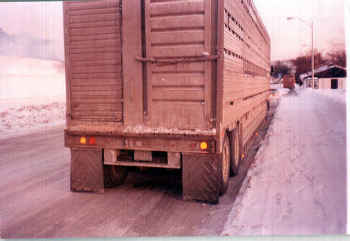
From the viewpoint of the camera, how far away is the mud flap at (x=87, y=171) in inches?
209

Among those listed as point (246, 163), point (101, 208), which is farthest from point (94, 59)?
point (246, 163)

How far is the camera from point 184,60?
469 cm

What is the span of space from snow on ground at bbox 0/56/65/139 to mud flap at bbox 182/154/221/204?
288 centimetres

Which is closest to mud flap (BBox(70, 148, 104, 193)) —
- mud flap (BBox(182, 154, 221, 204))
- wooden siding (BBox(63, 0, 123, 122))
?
wooden siding (BBox(63, 0, 123, 122))

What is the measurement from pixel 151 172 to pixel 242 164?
89.1 inches

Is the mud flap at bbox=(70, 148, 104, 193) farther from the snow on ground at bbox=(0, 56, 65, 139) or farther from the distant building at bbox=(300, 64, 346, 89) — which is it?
the distant building at bbox=(300, 64, 346, 89)

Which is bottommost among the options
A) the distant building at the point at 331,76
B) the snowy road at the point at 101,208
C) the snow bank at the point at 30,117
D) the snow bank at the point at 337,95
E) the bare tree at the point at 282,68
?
the snowy road at the point at 101,208

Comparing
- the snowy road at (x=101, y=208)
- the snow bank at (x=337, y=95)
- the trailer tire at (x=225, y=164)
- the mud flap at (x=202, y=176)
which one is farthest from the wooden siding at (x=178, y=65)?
the snow bank at (x=337, y=95)

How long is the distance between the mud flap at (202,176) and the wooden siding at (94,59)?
128 cm

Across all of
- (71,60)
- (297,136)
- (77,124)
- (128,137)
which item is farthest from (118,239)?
(297,136)

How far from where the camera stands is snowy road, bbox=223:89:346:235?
13.7 ft

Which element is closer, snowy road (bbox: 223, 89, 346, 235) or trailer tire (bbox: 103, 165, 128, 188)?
snowy road (bbox: 223, 89, 346, 235)

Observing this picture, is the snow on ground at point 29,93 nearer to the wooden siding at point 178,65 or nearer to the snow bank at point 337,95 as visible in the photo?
the wooden siding at point 178,65

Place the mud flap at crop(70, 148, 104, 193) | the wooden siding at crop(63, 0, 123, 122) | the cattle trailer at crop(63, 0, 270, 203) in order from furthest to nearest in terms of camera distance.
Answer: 1. the mud flap at crop(70, 148, 104, 193)
2. the wooden siding at crop(63, 0, 123, 122)
3. the cattle trailer at crop(63, 0, 270, 203)
